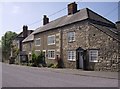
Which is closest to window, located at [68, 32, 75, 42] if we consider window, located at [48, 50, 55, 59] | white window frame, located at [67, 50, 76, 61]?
white window frame, located at [67, 50, 76, 61]

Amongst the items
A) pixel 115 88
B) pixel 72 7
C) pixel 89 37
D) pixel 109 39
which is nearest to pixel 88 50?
pixel 89 37

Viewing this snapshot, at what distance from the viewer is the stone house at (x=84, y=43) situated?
959 inches

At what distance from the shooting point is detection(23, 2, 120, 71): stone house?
2436 cm

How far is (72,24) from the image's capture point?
3095cm

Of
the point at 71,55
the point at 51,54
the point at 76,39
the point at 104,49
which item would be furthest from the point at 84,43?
the point at 51,54

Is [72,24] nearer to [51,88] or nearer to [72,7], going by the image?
[72,7]

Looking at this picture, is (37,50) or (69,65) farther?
(37,50)

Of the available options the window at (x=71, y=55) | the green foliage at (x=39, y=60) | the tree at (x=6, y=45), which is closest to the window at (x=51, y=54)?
the green foliage at (x=39, y=60)

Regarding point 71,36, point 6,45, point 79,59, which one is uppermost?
point 6,45

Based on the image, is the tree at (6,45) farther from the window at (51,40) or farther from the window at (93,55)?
the window at (93,55)

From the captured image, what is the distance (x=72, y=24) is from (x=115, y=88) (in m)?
19.9

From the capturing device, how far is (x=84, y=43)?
27.9 meters

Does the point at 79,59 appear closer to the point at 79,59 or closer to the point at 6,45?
the point at 79,59

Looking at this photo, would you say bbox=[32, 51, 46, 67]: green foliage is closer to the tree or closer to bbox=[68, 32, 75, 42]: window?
bbox=[68, 32, 75, 42]: window
